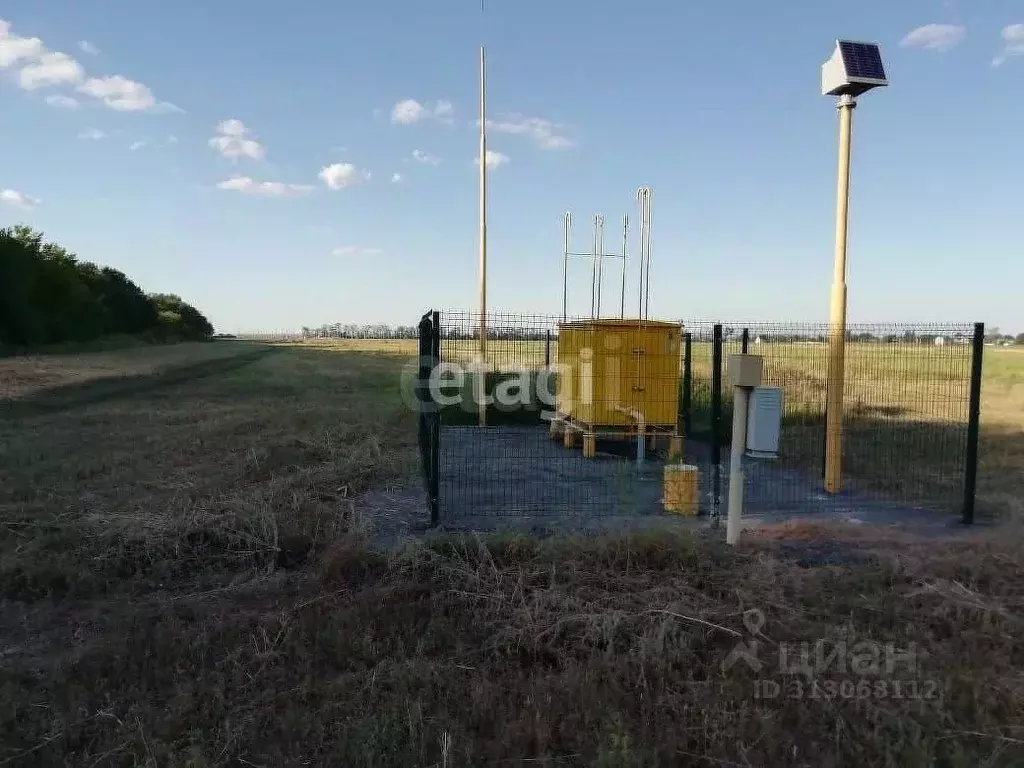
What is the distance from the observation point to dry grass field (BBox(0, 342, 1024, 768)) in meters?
3.45

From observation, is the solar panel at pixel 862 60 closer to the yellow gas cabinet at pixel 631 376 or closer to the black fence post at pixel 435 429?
the yellow gas cabinet at pixel 631 376

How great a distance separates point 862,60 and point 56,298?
5458 cm

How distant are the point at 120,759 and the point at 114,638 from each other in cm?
138

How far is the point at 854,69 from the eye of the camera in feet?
24.5

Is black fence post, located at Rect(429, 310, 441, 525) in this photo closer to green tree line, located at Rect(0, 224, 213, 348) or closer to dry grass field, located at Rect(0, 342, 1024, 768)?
dry grass field, located at Rect(0, 342, 1024, 768)

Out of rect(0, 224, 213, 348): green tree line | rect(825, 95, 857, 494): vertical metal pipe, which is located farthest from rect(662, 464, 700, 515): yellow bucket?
rect(0, 224, 213, 348): green tree line

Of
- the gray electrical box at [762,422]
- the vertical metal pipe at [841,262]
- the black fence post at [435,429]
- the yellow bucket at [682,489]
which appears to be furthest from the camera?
the vertical metal pipe at [841,262]

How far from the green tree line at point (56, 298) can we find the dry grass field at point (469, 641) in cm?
4105

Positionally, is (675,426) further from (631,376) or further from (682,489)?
(682,489)

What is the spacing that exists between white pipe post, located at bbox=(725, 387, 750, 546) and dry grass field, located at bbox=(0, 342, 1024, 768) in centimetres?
20

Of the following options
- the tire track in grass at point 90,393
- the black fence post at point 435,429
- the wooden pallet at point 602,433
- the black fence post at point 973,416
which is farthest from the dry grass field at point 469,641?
the tire track in grass at point 90,393

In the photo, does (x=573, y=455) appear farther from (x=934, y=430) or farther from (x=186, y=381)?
(x=186, y=381)

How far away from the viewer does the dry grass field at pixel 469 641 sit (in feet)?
11.3

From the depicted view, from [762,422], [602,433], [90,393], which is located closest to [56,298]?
[90,393]
